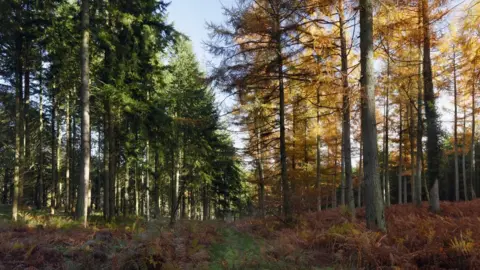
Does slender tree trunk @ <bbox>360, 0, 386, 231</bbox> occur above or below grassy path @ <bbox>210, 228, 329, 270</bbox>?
above

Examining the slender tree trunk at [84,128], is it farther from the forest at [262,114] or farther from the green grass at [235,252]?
the green grass at [235,252]

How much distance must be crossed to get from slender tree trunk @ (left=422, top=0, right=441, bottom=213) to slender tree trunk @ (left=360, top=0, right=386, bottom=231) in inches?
204

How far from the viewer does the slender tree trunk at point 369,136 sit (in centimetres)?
776

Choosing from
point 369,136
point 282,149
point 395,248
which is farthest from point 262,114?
point 395,248

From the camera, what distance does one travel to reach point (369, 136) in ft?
25.7

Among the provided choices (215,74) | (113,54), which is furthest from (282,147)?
(113,54)

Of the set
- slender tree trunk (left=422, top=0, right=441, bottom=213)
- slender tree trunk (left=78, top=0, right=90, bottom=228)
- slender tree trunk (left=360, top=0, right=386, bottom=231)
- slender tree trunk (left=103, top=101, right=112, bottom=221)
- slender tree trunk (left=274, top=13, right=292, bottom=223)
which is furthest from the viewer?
slender tree trunk (left=103, top=101, right=112, bottom=221)

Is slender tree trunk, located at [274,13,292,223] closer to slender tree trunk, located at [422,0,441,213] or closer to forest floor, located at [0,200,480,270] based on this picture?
forest floor, located at [0,200,480,270]

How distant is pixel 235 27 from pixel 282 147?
4.56 m

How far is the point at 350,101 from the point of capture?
8.20m

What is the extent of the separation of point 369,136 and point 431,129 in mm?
5592

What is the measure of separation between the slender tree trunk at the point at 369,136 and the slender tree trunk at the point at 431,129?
5177mm

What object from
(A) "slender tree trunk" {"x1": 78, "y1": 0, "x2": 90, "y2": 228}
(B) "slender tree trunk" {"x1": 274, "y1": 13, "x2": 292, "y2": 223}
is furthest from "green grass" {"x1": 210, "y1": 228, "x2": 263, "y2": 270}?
(A) "slender tree trunk" {"x1": 78, "y1": 0, "x2": 90, "y2": 228}

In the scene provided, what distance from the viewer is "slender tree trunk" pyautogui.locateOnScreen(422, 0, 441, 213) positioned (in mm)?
11805
